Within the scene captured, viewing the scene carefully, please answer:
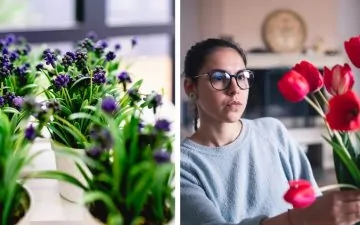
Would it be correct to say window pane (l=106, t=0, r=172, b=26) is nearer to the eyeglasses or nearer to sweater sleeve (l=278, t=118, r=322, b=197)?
the eyeglasses

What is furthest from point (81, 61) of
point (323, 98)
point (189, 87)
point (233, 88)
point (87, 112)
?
point (323, 98)

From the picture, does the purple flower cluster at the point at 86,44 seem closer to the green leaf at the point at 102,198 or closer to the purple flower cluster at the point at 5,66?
the purple flower cluster at the point at 5,66

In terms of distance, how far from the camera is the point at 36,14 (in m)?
1.49

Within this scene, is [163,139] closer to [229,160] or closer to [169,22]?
[229,160]

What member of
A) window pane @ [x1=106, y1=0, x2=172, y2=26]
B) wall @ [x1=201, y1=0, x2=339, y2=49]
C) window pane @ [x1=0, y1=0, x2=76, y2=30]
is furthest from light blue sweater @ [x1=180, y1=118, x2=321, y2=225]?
window pane @ [x1=0, y1=0, x2=76, y2=30]

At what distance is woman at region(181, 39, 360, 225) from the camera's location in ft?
4.67

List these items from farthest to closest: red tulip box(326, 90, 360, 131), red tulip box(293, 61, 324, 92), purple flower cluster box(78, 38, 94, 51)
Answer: purple flower cluster box(78, 38, 94, 51) → red tulip box(293, 61, 324, 92) → red tulip box(326, 90, 360, 131)

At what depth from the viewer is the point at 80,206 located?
4.66ft

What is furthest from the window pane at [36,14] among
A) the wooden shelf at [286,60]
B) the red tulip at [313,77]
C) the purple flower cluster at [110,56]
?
the red tulip at [313,77]

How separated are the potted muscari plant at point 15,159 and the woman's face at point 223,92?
15.8 inches

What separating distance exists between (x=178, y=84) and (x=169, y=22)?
0.53 ft

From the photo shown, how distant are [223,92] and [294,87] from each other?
0.59 ft

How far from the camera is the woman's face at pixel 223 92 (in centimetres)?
145

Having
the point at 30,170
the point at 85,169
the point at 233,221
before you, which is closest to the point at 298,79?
the point at 233,221
